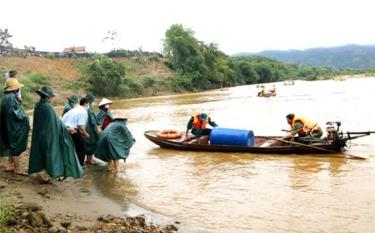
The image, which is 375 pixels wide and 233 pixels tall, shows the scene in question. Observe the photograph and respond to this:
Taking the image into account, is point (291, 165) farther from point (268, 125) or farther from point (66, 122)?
point (268, 125)

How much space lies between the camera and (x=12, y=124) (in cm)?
798

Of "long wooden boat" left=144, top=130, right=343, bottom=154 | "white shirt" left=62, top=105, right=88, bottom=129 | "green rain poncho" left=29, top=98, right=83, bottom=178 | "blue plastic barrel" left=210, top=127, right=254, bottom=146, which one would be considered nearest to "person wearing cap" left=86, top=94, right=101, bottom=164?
"white shirt" left=62, top=105, right=88, bottom=129

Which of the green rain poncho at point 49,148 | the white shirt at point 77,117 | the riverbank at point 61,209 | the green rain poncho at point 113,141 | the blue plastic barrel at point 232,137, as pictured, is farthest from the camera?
the blue plastic barrel at point 232,137

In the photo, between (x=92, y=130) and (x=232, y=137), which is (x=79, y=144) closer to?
(x=92, y=130)

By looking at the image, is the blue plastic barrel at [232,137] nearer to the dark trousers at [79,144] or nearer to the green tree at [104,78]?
the dark trousers at [79,144]

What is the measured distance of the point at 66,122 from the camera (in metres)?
9.02

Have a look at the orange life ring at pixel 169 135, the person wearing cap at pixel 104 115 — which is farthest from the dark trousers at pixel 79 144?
the orange life ring at pixel 169 135

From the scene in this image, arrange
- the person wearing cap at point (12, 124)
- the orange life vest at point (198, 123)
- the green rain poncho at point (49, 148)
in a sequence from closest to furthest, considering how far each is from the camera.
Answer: the green rain poncho at point (49, 148)
the person wearing cap at point (12, 124)
the orange life vest at point (198, 123)

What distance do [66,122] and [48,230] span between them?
12.5 feet

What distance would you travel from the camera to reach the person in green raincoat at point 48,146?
7.44 meters

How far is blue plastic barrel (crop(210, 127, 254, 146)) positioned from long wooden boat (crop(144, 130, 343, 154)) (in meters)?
0.14

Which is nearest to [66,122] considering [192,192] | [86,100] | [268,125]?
[86,100]

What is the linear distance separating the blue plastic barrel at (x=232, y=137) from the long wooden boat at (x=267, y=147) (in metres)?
0.14

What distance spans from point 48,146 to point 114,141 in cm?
230
